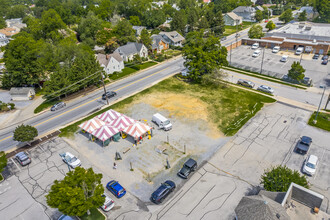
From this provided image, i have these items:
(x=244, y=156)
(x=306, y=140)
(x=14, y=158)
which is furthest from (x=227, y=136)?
(x=14, y=158)

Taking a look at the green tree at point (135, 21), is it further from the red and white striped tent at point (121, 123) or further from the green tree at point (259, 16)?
the red and white striped tent at point (121, 123)

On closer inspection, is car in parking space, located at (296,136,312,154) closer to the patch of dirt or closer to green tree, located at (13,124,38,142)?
the patch of dirt

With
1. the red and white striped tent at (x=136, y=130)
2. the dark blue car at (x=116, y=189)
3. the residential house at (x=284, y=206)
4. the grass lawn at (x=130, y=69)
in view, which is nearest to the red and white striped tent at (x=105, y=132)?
the red and white striped tent at (x=136, y=130)

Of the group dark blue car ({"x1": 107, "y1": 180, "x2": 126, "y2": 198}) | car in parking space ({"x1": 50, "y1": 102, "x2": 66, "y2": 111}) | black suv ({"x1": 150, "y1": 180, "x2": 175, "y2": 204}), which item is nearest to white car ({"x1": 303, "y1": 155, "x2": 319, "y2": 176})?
black suv ({"x1": 150, "y1": 180, "x2": 175, "y2": 204})

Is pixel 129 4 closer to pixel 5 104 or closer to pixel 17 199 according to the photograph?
pixel 5 104

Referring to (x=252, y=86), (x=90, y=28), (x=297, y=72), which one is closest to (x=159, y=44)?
(x=90, y=28)

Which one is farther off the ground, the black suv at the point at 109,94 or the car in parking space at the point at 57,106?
the car in parking space at the point at 57,106
